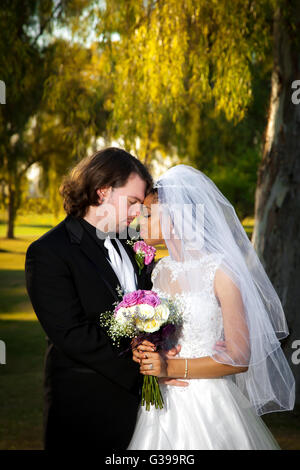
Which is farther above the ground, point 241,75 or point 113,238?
point 241,75

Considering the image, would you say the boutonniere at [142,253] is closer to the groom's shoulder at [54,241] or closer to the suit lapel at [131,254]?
the suit lapel at [131,254]

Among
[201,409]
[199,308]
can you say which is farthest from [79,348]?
[201,409]

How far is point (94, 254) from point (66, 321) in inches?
14.9

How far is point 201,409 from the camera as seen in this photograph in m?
2.91

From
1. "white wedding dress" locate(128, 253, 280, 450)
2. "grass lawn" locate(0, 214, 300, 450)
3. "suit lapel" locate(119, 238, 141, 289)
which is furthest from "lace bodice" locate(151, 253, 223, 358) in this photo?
"grass lawn" locate(0, 214, 300, 450)

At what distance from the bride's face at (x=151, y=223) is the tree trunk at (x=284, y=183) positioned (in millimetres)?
3024

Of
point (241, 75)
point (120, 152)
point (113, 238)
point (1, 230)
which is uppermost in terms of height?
point (241, 75)

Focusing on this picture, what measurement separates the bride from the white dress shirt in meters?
0.18

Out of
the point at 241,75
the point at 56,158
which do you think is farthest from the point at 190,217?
the point at 56,158

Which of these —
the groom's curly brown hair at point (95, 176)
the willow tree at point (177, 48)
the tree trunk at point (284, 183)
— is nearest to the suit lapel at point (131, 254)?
the groom's curly brown hair at point (95, 176)

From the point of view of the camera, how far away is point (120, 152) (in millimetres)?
2910

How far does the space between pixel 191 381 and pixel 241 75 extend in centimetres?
414
